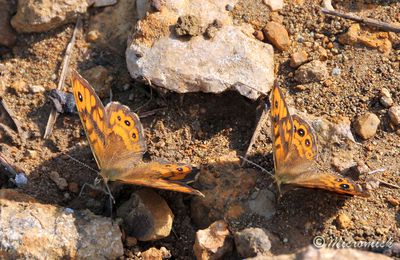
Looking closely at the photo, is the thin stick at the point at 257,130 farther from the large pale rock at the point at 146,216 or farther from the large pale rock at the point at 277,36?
the large pale rock at the point at 146,216

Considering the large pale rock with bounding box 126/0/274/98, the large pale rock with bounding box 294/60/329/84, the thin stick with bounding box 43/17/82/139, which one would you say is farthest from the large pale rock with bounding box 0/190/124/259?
the large pale rock with bounding box 294/60/329/84

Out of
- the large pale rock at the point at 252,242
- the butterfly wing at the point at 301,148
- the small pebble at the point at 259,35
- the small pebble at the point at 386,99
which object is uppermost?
the small pebble at the point at 259,35

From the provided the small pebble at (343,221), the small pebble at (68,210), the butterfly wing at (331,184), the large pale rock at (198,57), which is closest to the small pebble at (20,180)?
the small pebble at (68,210)

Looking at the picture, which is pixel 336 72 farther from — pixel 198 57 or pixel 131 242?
pixel 131 242

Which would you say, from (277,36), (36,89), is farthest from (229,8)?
(36,89)

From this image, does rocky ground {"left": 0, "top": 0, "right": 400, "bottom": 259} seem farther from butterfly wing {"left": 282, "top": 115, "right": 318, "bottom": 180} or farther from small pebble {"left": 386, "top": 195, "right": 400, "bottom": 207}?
butterfly wing {"left": 282, "top": 115, "right": 318, "bottom": 180}

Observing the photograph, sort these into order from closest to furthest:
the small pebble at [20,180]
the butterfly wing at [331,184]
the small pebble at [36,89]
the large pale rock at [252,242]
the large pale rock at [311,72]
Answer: the butterfly wing at [331,184]
the large pale rock at [252,242]
the small pebble at [20,180]
the large pale rock at [311,72]
the small pebble at [36,89]
